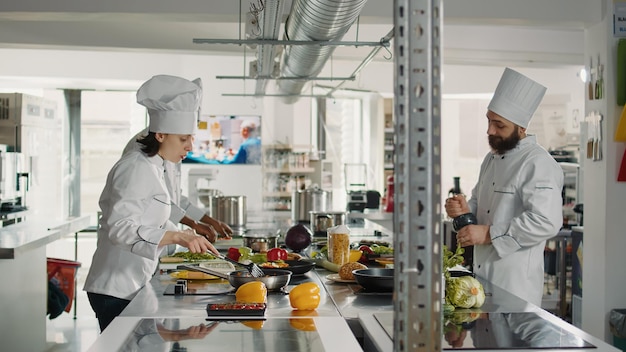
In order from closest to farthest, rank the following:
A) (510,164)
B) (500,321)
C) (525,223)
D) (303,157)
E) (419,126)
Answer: (419,126) < (500,321) < (525,223) < (510,164) < (303,157)

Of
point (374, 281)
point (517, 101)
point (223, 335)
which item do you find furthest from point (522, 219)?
point (223, 335)

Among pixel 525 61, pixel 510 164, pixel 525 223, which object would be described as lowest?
pixel 525 223

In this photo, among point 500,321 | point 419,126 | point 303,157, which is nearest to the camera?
point 419,126

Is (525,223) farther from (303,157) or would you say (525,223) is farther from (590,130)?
(303,157)

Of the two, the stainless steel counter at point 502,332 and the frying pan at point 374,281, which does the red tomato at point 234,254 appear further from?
the stainless steel counter at point 502,332

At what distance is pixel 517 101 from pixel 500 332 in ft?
6.49

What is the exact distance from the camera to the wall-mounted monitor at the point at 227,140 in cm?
1116

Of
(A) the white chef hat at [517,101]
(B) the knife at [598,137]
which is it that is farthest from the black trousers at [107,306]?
(B) the knife at [598,137]

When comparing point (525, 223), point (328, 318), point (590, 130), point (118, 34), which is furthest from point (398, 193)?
point (118, 34)

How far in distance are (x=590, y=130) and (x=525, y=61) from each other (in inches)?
121

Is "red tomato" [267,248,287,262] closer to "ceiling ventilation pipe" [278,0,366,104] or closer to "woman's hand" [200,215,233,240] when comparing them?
"woman's hand" [200,215,233,240]

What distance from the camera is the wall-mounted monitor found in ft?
36.6

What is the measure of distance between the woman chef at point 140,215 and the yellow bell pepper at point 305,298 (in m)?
0.55

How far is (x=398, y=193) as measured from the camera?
129 centimetres
